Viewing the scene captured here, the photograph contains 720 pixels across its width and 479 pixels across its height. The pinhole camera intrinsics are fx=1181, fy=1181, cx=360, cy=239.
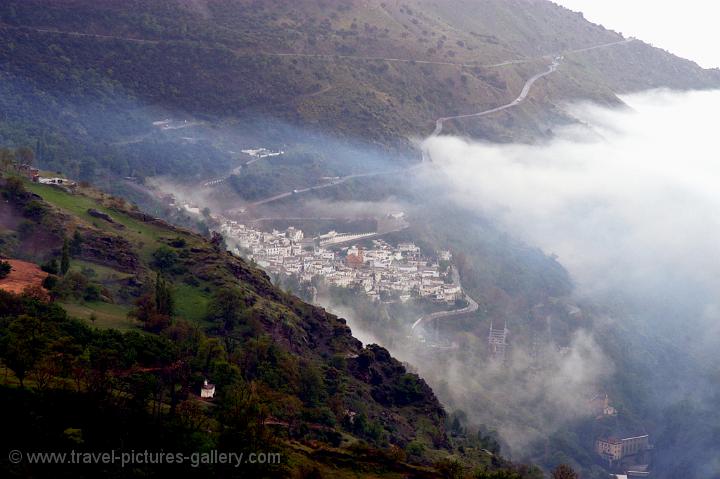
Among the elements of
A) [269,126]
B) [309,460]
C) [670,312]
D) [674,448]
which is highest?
[269,126]

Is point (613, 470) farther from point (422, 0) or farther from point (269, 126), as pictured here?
point (422, 0)

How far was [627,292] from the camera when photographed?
86875 millimetres

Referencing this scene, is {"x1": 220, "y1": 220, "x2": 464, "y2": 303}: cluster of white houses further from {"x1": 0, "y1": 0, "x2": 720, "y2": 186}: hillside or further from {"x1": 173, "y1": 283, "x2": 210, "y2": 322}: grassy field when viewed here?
{"x1": 173, "y1": 283, "x2": 210, "y2": 322}: grassy field

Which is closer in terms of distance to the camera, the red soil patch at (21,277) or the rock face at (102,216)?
the red soil patch at (21,277)

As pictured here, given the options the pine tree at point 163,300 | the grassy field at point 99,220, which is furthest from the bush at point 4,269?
the grassy field at point 99,220

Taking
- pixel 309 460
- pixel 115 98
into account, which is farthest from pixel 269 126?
pixel 309 460

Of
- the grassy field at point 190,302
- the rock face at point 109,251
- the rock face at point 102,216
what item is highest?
the rock face at point 102,216

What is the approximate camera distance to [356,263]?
76.2 metres

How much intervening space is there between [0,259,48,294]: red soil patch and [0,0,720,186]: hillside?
32286mm

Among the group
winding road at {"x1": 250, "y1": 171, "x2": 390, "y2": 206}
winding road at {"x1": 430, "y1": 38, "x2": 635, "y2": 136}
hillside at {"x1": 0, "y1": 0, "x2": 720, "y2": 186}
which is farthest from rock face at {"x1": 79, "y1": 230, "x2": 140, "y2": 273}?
winding road at {"x1": 430, "y1": 38, "x2": 635, "y2": 136}

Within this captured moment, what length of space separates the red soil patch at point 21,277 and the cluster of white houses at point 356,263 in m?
25.8

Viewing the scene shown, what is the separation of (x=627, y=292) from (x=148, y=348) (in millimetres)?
54943

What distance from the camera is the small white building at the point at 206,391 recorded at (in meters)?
39.4

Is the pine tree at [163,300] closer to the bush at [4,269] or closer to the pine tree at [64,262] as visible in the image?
the pine tree at [64,262]
